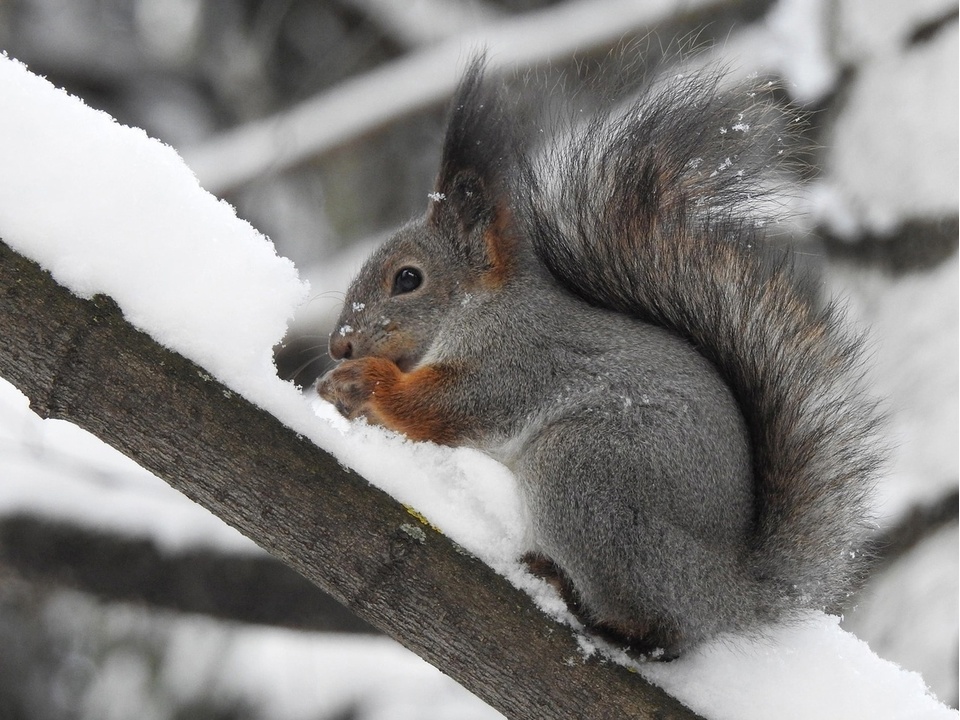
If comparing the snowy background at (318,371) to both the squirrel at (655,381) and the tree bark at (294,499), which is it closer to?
the squirrel at (655,381)

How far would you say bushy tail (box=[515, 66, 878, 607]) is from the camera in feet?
6.61

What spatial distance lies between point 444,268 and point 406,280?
107mm

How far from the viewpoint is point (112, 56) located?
22.0ft

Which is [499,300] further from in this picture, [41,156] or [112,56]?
[112,56]

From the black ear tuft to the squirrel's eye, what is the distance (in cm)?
14

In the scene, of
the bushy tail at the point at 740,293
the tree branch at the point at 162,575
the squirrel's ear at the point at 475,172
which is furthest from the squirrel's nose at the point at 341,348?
the tree branch at the point at 162,575

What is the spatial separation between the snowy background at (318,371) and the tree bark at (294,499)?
4.54 feet

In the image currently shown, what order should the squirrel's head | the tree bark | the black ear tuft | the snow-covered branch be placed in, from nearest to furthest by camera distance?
the tree bark < the black ear tuft < the squirrel's head < the snow-covered branch

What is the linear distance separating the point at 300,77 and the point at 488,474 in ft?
17.5

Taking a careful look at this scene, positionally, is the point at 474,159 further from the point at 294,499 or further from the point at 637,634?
the point at 637,634

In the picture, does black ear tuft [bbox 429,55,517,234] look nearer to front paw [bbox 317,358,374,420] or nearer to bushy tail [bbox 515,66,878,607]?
bushy tail [bbox 515,66,878,607]

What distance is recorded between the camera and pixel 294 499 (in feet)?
5.74

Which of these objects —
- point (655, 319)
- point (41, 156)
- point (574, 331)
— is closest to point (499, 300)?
point (574, 331)

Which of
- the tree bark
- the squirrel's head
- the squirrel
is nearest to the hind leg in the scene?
the squirrel
